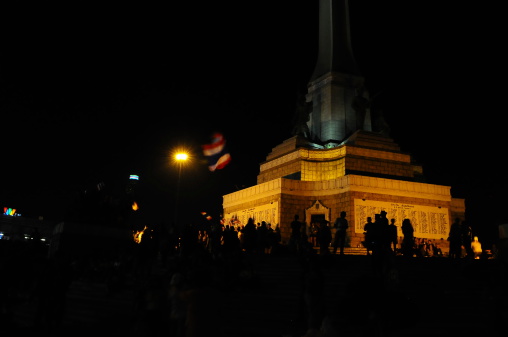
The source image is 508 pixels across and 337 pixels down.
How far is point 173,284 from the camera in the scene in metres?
7.12

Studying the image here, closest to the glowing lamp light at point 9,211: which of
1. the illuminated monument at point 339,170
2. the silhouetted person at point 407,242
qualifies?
the illuminated monument at point 339,170

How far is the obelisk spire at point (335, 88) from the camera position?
102 ft

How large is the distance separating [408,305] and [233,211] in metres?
28.5

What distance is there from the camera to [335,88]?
105 ft

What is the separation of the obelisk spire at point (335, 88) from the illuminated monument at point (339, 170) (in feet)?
0.23

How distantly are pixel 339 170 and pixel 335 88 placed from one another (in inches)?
271

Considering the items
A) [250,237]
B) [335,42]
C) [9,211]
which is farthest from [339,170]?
[9,211]

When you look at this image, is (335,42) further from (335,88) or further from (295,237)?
(295,237)

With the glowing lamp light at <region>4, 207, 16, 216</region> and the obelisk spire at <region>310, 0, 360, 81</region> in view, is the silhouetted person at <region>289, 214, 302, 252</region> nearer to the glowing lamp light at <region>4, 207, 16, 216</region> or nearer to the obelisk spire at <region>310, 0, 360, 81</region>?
the obelisk spire at <region>310, 0, 360, 81</region>

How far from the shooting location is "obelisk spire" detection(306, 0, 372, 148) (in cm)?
3122

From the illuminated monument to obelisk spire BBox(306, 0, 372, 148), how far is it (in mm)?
69

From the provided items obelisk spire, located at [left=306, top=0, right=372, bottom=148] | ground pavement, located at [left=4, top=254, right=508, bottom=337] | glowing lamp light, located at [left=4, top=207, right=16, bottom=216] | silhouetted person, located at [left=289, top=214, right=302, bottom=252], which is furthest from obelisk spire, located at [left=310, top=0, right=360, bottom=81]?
glowing lamp light, located at [left=4, top=207, right=16, bottom=216]

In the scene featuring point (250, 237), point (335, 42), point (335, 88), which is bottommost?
point (250, 237)

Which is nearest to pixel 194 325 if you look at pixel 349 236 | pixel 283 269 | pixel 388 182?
pixel 283 269
